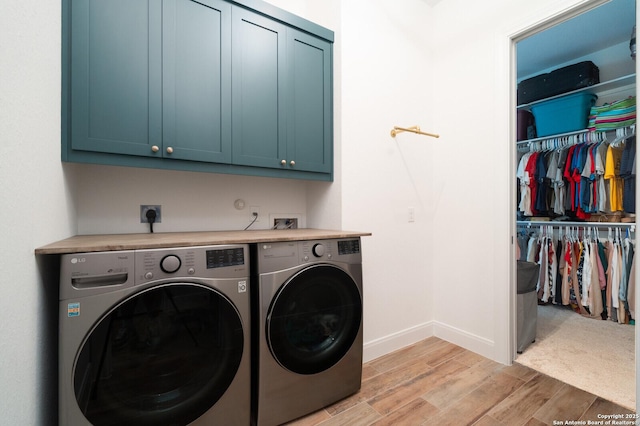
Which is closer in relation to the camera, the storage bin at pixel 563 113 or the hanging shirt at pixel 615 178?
the hanging shirt at pixel 615 178

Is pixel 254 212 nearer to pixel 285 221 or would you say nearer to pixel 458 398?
pixel 285 221

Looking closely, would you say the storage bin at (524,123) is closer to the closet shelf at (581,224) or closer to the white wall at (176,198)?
the closet shelf at (581,224)

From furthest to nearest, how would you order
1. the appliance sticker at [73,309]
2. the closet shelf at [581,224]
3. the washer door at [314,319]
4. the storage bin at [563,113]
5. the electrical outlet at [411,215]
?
the storage bin at [563,113] < the closet shelf at [581,224] < the electrical outlet at [411,215] < the washer door at [314,319] < the appliance sticker at [73,309]

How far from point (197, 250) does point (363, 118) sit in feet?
4.93

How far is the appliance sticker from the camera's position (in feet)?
3.12

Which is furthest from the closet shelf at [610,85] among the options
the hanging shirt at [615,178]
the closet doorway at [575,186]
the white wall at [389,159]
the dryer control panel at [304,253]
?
the dryer control panel at [304,253]

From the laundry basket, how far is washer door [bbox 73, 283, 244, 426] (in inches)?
82.8

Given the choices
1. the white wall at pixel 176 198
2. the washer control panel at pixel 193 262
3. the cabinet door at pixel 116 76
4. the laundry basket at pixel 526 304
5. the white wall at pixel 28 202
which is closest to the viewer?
the white wall at pixel 28 202

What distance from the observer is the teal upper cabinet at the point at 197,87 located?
4.12ft

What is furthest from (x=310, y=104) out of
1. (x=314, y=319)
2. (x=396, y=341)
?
(x=396, y=341)

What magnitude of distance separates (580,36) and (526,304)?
2.85 meters

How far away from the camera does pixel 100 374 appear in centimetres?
100

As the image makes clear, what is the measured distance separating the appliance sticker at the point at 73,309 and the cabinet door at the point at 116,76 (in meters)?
0.72

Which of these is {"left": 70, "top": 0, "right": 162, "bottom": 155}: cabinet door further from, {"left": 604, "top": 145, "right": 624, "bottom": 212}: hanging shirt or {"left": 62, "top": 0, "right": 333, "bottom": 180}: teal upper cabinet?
{"left": 604, "top": 145, "right": 624, "bottom": 212}: hanging shirt
